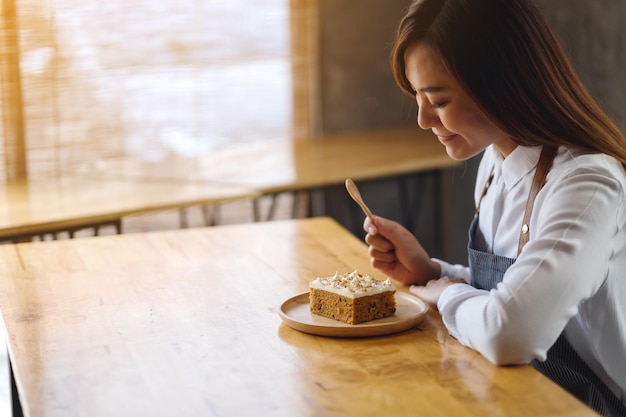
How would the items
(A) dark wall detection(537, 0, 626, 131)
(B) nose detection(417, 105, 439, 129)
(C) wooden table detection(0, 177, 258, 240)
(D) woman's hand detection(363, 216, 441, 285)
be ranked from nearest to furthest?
(B) nose detection(417, 105, 439, 129) → (D) woman's hand detection(363, 216, 441, 285) → (C) wooden table detection(0, 177, 258, 240) → (A) dark wall detection(537, 0, 626, 131)

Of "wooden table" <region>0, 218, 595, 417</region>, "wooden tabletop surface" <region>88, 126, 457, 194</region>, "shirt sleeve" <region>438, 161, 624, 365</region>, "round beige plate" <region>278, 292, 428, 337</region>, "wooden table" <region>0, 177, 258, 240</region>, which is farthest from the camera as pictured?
"wooden tabletop surface" <region>88, 126, 457, 194</region>

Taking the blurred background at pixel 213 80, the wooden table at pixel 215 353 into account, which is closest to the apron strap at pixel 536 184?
the wooden table at pixel 215 353

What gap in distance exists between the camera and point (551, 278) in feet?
4.58

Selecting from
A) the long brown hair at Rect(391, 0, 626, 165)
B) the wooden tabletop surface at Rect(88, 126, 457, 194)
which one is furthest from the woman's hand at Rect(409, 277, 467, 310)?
the wooden tabletop surface at Rect(88, 126, 457, 194)

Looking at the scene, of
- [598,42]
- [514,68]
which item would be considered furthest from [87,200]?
[598,42]

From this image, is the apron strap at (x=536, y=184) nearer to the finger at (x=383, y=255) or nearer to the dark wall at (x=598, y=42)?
the finger at (x=383, y=255)

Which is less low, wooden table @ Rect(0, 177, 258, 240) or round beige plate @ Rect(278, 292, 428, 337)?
round beige plate @ Rect(278, 292, 428, 337)

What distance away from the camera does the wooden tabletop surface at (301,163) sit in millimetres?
3534

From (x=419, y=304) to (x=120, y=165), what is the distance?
2.41 meters

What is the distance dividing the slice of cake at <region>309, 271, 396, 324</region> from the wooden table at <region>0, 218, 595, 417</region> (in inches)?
2.2

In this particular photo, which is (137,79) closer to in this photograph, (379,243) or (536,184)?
(379,243)

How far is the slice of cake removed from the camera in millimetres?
1551

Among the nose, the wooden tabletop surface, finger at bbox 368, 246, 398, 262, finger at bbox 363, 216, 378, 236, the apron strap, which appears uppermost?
the nose

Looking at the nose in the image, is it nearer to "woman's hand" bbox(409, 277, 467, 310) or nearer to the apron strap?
the apron strap
